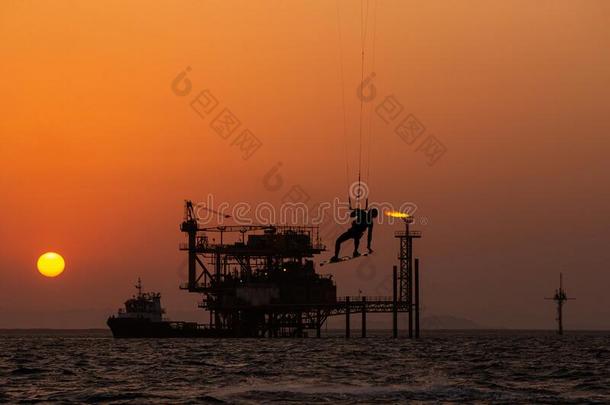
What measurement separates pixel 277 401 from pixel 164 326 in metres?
81.2

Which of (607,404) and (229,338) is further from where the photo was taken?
(229,338)

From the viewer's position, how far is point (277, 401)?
42438mm

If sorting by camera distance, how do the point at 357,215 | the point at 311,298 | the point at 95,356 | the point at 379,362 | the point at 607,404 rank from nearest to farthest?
the point at 607,404 → the point at 357,215 → the point at 379,362 → the point at 95,356 → the point at 311,298

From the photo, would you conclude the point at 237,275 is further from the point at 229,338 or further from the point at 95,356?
the point at 95,356

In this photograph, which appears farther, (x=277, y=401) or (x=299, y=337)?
(x=299, y=337)

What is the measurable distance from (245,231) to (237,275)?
16.9ft

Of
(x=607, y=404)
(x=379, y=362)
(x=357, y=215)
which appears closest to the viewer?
(x=607, y=404)

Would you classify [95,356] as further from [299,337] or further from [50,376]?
[299,337]

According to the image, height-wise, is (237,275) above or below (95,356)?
above

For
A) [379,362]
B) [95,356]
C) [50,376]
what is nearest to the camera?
[50,376]

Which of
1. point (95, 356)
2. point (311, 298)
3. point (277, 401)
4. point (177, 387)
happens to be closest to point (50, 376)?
point (177, 387)

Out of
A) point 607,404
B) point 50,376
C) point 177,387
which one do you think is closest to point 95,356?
point 50,376

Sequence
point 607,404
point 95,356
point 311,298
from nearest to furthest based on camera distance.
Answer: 1. point 607,404
2. point 95,356
3. point 311,298

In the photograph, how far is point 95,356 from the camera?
7900 centimetres
